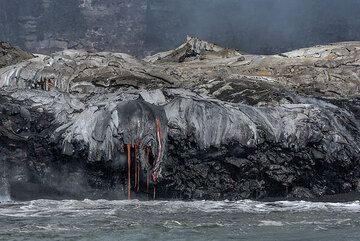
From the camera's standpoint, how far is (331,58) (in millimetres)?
21094

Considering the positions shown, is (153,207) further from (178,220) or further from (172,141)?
(172,141)

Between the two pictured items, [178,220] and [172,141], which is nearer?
[178,220]

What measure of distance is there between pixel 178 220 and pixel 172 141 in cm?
387

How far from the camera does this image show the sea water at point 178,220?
35.7 ft

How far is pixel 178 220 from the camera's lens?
12.3 metres

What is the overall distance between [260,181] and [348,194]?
92.9 inches

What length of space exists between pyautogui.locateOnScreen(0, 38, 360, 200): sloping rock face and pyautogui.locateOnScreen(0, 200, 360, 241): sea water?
92 cm

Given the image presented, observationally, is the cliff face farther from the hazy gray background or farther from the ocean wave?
the ocean wave

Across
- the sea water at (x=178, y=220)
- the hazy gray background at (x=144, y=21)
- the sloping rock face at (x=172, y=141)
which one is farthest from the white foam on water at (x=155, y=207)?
the hazy gray background at (x=144, y=21)


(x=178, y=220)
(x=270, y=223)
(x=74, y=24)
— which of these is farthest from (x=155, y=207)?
(x=74, y=24)

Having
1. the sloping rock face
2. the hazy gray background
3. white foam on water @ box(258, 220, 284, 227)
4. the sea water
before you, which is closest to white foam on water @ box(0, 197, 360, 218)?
the sea water

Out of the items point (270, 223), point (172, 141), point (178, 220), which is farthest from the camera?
point (172, 141)

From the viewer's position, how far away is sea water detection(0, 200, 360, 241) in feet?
35.7

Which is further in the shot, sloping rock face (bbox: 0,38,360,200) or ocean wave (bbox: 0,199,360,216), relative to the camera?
sloping rock face (bbox: 0,38,360,200)
